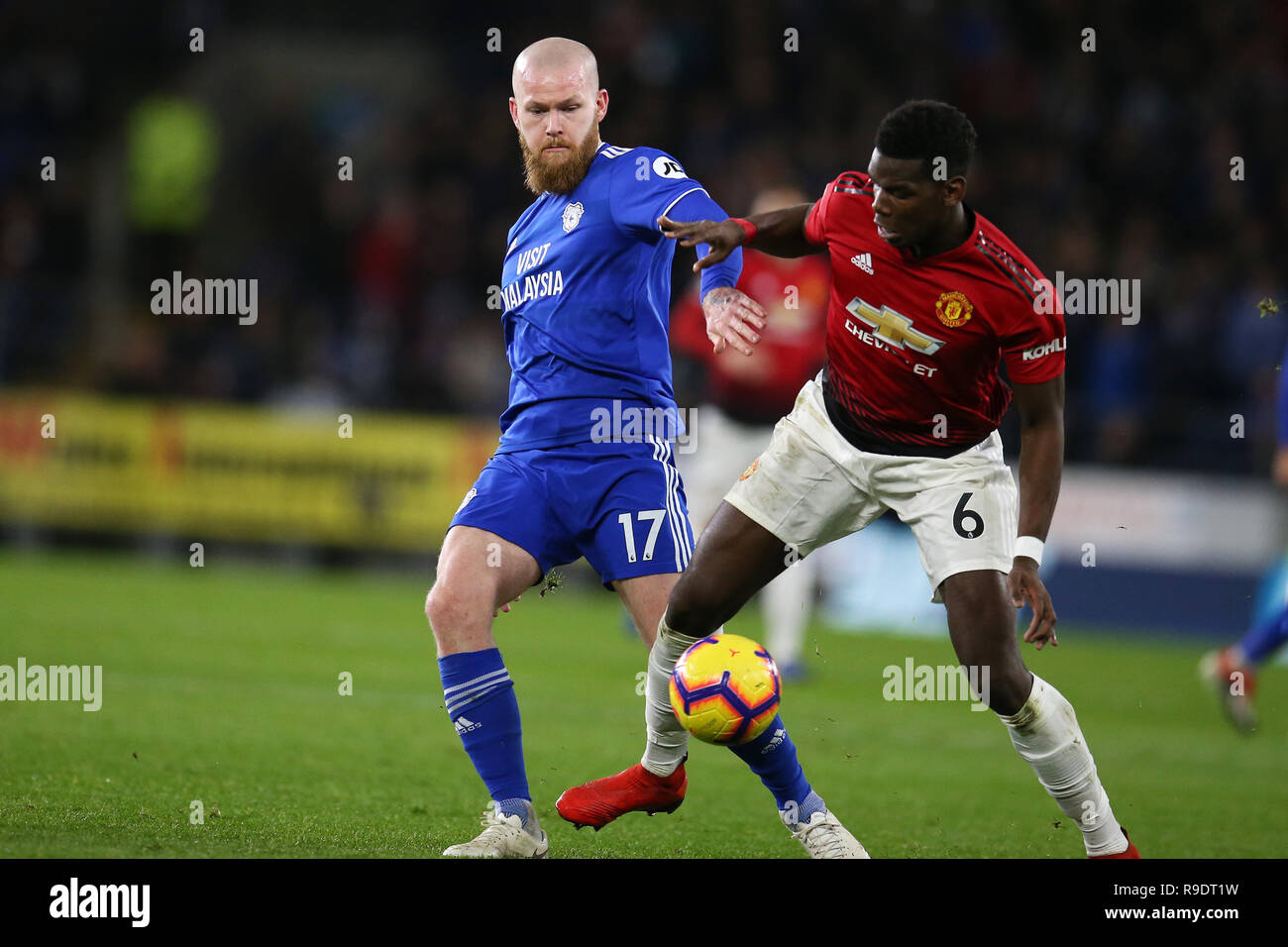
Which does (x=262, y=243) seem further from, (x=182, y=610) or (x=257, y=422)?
(x=182, y=610)

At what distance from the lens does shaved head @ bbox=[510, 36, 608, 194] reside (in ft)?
16.8

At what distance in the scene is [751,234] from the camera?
5082mm

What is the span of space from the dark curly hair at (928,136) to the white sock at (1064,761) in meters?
1.66

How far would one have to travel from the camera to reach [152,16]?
19.2 metres

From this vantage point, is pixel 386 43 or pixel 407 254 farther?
pixel 386 43

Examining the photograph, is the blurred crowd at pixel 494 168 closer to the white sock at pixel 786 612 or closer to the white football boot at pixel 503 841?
the white sock at pixel 786 612

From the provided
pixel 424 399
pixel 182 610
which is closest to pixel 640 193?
pixel 182 610

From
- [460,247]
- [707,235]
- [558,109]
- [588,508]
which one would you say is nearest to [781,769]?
[588,508]

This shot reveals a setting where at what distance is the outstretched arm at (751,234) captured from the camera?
15.8 feet

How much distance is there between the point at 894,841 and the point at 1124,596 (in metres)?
8.43

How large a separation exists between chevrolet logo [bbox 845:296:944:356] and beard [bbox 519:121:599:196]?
1020mm

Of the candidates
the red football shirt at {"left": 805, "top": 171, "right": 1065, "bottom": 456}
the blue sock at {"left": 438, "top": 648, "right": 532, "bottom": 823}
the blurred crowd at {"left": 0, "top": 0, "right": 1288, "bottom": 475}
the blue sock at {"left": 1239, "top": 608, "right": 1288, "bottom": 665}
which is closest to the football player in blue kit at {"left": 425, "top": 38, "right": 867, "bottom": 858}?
the blue sock at {"left": 438, "top": 648, "right": 532, "bottom": 823}
